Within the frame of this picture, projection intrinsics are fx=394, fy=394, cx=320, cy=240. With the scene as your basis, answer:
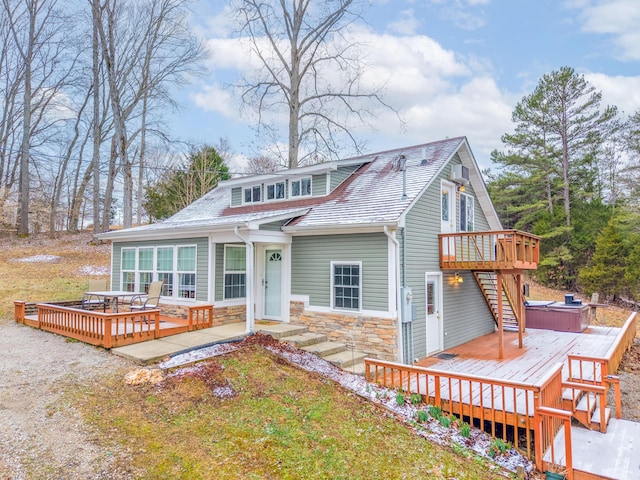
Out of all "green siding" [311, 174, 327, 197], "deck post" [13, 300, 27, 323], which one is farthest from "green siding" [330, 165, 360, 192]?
"deck post" [13, 300, 27, 323]

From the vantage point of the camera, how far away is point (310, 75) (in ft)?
58.0

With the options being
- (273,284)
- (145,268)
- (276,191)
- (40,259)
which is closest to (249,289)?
(273,284)

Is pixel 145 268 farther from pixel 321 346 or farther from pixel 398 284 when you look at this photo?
pixel 398 284

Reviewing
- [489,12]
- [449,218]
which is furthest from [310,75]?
[449,218]

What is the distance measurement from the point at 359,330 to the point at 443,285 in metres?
2.77

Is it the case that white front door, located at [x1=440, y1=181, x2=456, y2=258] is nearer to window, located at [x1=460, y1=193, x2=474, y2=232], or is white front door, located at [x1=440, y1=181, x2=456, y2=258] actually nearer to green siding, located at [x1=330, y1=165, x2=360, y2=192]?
window, located at [x1=460, y1=193, x2=474, y2=232]

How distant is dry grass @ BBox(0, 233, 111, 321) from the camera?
1430cm

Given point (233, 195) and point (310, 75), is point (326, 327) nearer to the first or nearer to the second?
point (233, 195)

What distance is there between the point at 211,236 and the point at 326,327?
3.62m

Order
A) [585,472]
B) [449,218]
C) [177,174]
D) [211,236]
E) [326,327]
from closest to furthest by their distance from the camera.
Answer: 1. [585,472]
2. [326,327]
3. [211,236]
4. [449,218]
5. [177,174]

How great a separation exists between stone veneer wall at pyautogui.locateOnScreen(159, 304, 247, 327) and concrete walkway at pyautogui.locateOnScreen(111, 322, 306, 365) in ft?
1.07

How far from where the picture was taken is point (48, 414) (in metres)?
5.01

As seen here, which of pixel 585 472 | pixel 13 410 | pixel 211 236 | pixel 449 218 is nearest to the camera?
A: pixel 585 472

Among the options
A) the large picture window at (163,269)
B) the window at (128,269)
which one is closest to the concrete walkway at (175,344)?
the large picture window at (163,269)
